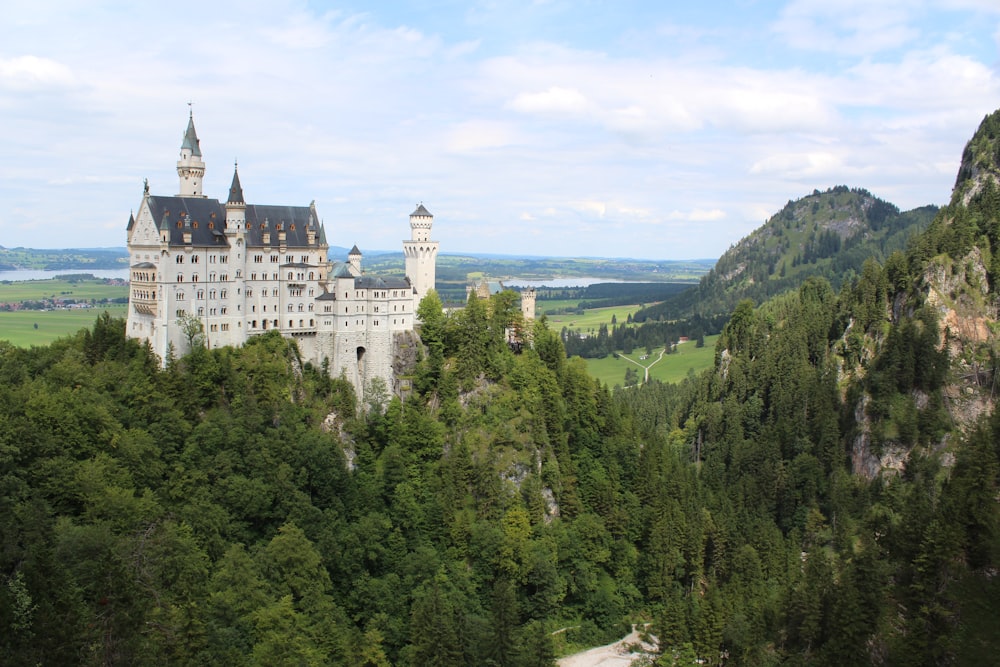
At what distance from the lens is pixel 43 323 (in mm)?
142875

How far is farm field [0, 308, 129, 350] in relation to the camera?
4715 inches

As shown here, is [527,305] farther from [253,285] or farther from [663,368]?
[663,368]

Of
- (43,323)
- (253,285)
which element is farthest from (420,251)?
(43,323)

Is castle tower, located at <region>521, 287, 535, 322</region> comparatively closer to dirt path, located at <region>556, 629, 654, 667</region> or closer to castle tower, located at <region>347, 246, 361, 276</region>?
castle tower, located at <region>347, 246, 361, 276</region>

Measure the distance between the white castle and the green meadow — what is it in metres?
46.2

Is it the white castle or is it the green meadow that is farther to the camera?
the green meadow

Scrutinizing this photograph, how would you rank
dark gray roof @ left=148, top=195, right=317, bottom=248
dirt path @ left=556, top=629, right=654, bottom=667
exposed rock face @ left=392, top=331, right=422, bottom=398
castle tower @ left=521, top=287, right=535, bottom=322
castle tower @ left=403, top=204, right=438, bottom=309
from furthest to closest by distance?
1. castle tower @ left=521, top=287, right=535, bottom=322
2. castle tower @ left=403, top=204, right=438, bottom=309
3. exposed rock face @ left=392, top=331, right=422, bottom=398
4. dark gray roof @ left=148, top=195, right=317, bottom=248
5. dirt path @ left=556, top=629, right=654, bottom=667

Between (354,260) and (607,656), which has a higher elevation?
(354,260)

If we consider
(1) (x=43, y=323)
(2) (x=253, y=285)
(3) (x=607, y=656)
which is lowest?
(3) (x=607, y=656)

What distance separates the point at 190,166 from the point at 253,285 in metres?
12.4

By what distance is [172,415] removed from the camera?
6938cm

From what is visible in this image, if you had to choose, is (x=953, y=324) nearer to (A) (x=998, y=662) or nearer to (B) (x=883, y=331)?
(B) (x=883, y=331)

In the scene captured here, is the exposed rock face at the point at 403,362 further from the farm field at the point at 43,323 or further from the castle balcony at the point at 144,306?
the farm field at the point at 43,323

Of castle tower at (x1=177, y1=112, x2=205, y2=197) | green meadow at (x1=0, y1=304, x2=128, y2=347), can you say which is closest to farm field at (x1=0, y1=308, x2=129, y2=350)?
green meadow at (x1=0, y1=304, x2=128, y2=347)
